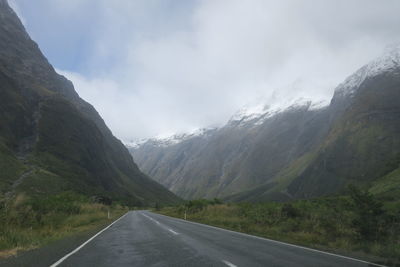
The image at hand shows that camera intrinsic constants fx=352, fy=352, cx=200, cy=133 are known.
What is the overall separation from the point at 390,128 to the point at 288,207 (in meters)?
197

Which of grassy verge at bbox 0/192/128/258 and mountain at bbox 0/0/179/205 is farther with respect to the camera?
mountain at bbox 0/0/179/205

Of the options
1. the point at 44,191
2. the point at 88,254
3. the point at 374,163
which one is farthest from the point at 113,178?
the point at 88,254

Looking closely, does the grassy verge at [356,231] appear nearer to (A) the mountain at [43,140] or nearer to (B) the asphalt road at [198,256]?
(B) the asphalt road at [198,256]

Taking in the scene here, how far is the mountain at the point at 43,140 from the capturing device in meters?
101

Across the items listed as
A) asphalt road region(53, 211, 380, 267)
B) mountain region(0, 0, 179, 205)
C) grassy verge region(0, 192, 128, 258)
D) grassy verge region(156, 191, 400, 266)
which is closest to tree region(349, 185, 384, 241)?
grassy verge region(156, 191, 400, 266)

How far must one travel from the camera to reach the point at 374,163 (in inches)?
6978

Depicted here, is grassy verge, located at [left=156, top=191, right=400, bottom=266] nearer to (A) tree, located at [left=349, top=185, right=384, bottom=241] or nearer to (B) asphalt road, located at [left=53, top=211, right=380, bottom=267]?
(A) tree, located at [left=349, top=185, right=384, bottom=241]

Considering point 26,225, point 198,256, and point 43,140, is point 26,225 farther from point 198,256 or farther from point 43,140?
point 43,140

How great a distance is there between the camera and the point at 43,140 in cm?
13525

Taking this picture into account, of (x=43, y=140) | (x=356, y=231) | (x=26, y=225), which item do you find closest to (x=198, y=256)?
(x=356, y=231)

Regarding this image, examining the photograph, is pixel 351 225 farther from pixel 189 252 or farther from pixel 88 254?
pixel 88 254

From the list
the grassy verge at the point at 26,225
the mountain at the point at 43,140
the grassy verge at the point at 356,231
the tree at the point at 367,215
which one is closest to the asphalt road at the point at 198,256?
the grassy verge at the point at 356,231

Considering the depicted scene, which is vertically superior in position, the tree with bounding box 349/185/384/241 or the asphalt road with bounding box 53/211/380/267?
the tree with bounding box 349/185/384/241

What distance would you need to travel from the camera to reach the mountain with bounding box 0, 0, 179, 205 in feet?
330
